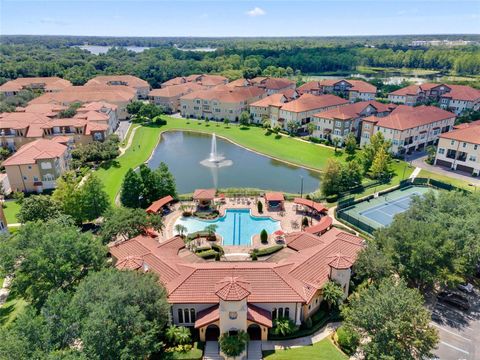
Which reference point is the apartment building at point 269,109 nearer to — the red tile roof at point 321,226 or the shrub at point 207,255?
the red tile roof at point 321,226

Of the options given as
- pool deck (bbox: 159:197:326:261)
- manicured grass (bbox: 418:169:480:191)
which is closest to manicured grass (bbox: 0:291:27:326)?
pool deck (bbox: 159:197:326:261)

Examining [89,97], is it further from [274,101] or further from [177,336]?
[177,336]

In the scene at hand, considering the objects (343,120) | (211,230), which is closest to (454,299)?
(211,230)

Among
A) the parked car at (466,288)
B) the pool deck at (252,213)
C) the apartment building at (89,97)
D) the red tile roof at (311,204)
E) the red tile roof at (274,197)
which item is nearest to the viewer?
the parked car at (466,288)

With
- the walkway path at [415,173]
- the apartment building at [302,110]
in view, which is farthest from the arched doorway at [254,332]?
the apartment building at [302,110]

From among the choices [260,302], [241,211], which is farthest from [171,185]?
[260,302]

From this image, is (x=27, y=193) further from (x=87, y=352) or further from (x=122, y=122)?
(x=122, y=122)
